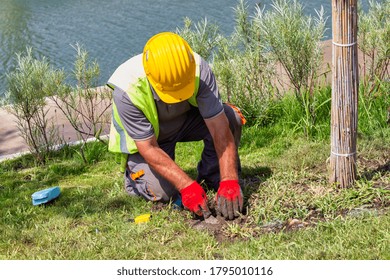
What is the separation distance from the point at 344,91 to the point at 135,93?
52.9 inches

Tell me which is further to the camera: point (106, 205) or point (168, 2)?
point (168, 2)

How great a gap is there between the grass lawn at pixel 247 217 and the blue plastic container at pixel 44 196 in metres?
0.05

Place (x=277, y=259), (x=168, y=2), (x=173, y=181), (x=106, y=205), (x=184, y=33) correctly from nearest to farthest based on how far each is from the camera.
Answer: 1. (x=277, y=259)
2. (x=173, y=181)
3. (x=106, y=205)
4. (x=184, y=33)
5. (x=168, y=2)

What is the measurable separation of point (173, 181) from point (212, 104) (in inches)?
22.6

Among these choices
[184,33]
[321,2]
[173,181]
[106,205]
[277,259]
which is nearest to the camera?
[277,259]

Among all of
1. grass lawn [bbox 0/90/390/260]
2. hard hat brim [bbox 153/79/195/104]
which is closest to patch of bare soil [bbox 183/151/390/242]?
grass lawn [bbox 0/90/390/260]

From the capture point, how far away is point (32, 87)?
5996 millimetres

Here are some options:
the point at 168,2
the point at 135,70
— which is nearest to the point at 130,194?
the point at 135,70

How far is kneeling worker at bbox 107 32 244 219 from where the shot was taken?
4.45m

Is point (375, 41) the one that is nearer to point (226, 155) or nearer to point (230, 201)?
point (226, 155)

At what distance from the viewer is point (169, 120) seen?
4.95 meters

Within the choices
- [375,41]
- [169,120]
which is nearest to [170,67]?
[169,120]

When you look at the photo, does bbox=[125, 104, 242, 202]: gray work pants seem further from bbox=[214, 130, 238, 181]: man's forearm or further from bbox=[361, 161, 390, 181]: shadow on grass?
bbox=[361, 161, 390, 181]: shadow on grass

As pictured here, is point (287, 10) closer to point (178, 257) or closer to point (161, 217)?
point (161, 217)
